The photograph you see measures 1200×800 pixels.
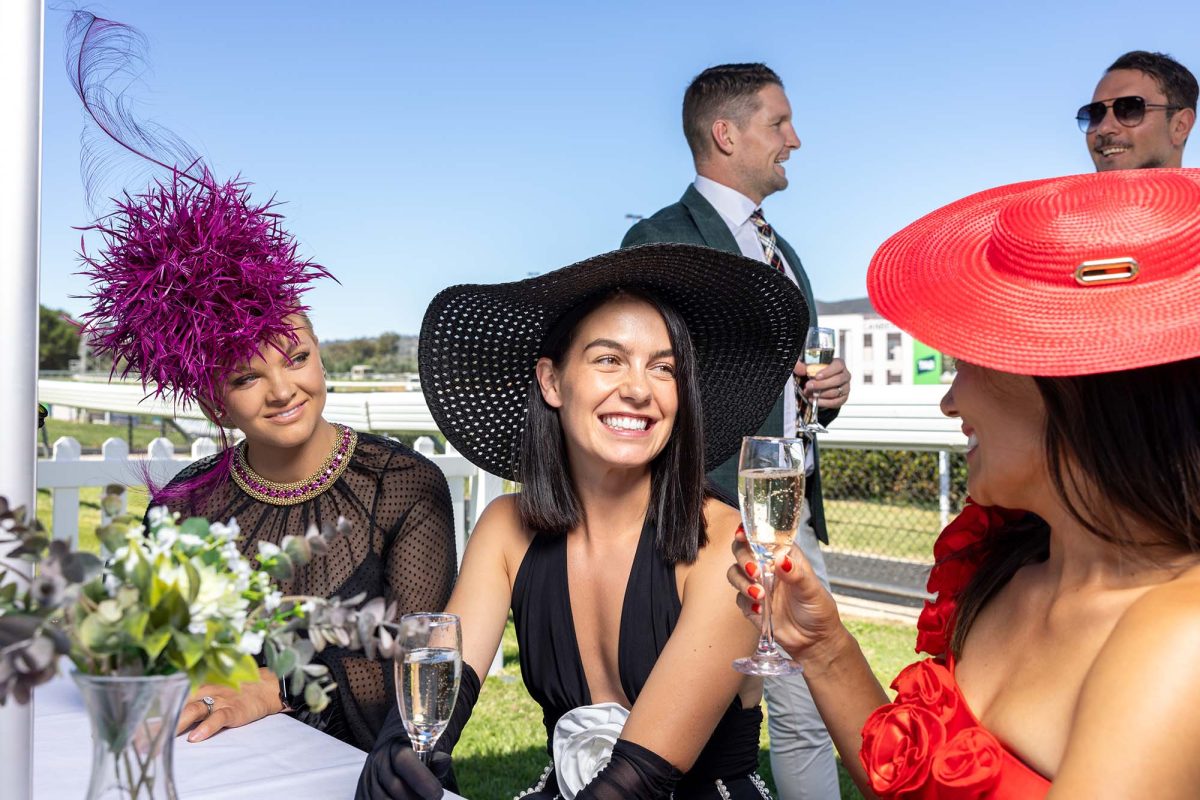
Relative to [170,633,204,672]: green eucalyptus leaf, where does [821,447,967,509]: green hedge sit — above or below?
below

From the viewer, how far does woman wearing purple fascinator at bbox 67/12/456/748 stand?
2357mm

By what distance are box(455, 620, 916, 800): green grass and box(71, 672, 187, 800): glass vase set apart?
3.62 metres

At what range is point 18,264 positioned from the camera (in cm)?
133

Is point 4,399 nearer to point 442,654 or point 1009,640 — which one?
point 442,654

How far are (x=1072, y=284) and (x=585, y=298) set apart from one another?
4.46ft

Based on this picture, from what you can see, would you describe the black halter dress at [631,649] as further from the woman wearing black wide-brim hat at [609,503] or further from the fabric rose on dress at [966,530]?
the fabric rose on dress at [966,530]

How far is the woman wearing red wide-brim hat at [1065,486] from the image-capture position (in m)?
1.22

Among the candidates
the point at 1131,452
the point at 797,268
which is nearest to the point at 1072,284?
the point at 1131,452

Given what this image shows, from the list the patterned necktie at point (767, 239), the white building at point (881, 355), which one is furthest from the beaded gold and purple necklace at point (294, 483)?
the white building at point (881, 355)

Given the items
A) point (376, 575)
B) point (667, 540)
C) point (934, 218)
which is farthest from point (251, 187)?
point (934, 218)

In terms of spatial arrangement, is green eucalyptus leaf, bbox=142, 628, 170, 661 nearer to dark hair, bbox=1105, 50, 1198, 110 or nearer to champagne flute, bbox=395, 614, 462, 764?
champagne flute, bbox=395, 614, 462, 764

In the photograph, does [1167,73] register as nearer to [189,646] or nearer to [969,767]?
[969,767]

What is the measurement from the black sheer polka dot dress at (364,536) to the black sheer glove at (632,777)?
0.97 meters

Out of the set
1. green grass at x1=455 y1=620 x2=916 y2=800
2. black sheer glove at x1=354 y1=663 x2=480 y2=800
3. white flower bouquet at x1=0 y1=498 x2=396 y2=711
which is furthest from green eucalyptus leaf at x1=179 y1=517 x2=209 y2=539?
green grass at x1=455 y1=620 x2=916 y2=800
